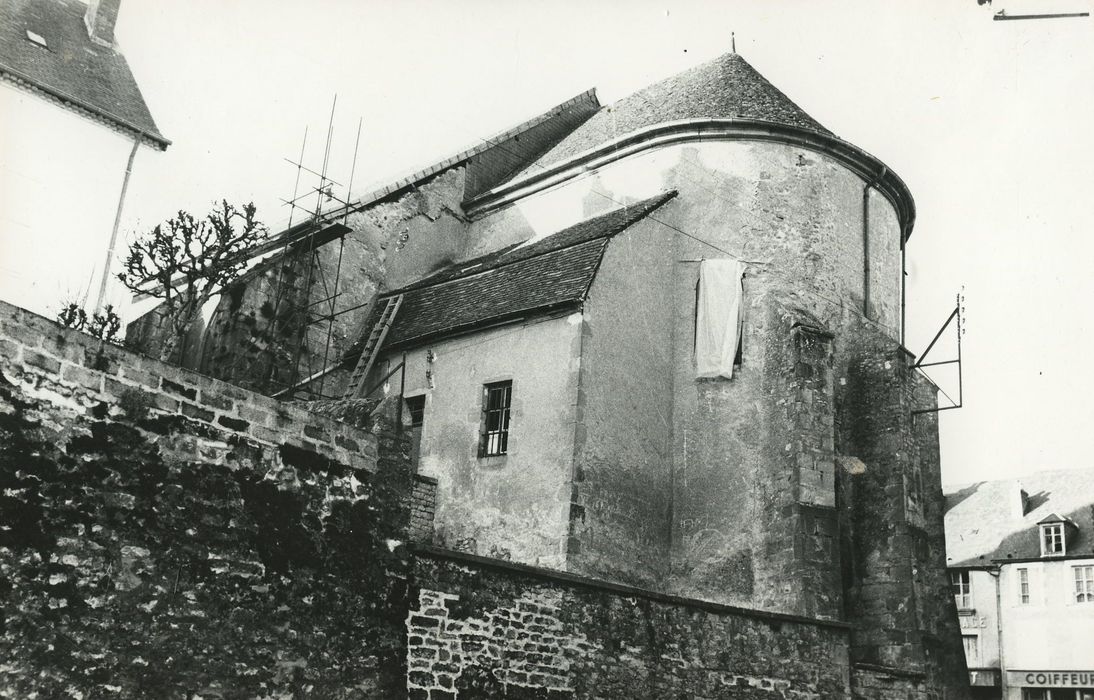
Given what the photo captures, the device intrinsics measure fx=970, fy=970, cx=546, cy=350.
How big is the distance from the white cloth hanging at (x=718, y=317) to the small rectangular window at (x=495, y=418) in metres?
3.70

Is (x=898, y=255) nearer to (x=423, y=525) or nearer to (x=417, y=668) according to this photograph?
(x=423, y=525)

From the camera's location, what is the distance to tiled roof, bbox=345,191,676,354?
16.7 meters

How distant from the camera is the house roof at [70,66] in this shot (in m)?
20.6

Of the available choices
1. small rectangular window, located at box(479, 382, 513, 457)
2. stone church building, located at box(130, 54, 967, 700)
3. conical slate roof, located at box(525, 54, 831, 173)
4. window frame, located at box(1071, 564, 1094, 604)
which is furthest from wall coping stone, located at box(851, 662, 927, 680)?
window frame, located at box(1071, 564, 1094, 604)

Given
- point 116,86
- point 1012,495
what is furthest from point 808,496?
point 1012,495

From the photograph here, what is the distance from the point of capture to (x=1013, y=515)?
3781 centimetres

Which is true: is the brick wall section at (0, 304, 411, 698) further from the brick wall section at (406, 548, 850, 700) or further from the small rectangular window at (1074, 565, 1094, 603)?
the small rectangular window at (1074, 565, 1094, 603)

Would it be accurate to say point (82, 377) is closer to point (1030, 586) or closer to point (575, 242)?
point (575, 242)

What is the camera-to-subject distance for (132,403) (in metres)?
7.84

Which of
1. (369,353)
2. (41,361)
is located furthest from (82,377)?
(369,353)

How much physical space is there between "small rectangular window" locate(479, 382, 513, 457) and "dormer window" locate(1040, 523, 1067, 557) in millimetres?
26908

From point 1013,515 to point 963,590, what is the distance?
144 inches

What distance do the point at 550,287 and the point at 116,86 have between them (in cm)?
1304

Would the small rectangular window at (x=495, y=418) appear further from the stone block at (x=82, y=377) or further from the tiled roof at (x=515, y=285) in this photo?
the stone block at (x=82, y=377)
